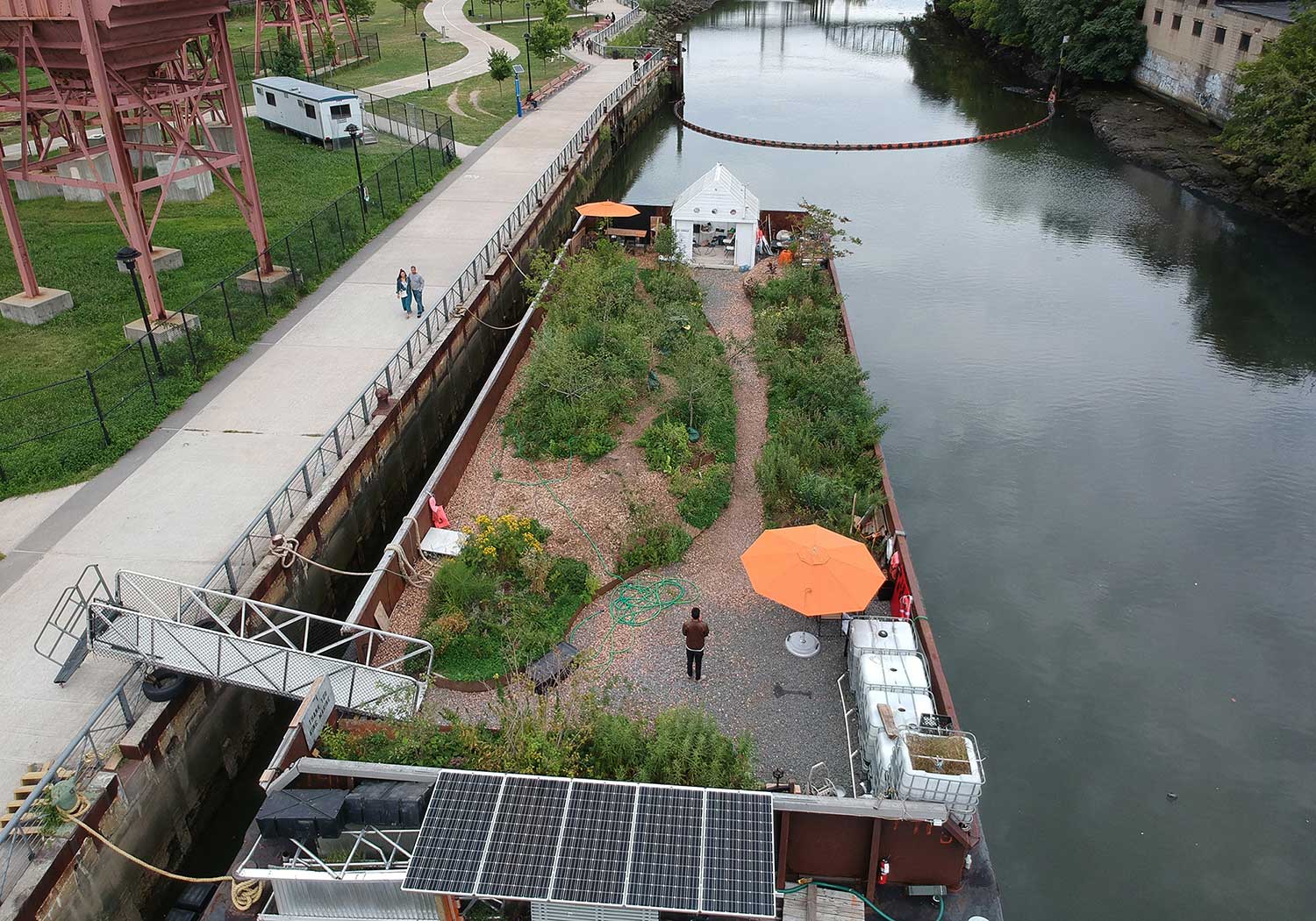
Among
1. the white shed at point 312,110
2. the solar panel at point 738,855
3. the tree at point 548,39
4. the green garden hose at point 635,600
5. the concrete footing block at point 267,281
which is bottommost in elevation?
the green garden hose at point 635,600

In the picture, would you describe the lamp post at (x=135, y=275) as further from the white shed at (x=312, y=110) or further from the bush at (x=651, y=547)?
the white shed at (x=312, y=110)

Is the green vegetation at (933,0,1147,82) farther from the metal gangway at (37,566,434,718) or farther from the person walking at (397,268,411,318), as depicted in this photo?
the metal gangway at (37,566,434,718)

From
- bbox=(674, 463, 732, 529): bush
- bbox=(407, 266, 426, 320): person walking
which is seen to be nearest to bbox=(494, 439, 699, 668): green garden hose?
bbox=(674, 463, 732, 529): bush

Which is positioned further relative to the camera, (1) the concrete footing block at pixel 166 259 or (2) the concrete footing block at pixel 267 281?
(1) the concrete footing block at pixel 166 259

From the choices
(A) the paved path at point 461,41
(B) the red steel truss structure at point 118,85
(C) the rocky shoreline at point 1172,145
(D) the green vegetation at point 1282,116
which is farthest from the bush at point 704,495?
(A) the paved path at point 461,41

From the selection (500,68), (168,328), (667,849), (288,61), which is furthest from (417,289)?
(288,61)

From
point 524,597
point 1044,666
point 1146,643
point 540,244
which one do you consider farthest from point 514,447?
point 540,244

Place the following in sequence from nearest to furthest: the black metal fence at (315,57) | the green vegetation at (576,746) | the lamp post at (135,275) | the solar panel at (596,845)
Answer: the solar panel at (596,845), the green vegetation at (576,746), the lamp post at (135,275), the black metal fence at (315,57)
